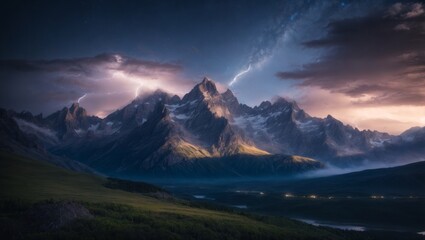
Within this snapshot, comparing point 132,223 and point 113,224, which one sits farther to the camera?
point 132,223

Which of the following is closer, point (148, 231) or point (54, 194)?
point (148, 231)

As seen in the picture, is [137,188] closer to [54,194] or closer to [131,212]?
[54,194]

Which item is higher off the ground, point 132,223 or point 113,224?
point 113,224

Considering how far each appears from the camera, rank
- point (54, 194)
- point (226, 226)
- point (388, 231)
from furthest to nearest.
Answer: point (388, 231)
point (54, 194)
point (226, 226)

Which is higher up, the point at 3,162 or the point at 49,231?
the point at 3,162

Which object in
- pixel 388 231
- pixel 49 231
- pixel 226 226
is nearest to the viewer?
pixel 49 231

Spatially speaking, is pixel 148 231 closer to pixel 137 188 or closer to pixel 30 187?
pixel 30 187

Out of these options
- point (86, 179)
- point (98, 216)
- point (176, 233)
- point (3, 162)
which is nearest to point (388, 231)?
point (176, 233)

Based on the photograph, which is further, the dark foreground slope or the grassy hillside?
the grassy hillside

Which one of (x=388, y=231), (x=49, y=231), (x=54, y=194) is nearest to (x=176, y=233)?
(x=49, y=231)

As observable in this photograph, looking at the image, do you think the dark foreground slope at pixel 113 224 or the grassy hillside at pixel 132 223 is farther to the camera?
the grassy hillside at pixel 132 223
